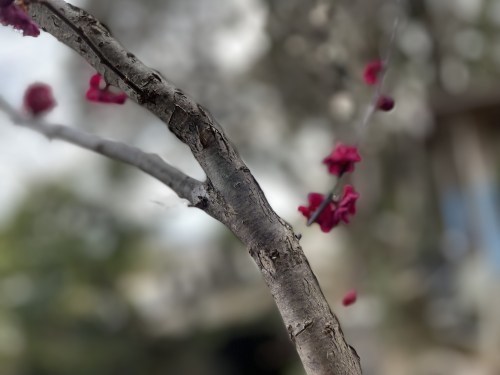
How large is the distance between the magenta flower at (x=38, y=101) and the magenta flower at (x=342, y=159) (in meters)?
0.26

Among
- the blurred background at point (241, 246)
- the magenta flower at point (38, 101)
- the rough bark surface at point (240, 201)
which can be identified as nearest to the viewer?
the rough bark surface at point (240, 201)

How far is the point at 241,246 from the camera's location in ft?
9.84

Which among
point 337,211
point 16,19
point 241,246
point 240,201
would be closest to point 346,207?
point 337,211

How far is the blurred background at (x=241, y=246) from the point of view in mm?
2037

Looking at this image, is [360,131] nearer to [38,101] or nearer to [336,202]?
[336,202]

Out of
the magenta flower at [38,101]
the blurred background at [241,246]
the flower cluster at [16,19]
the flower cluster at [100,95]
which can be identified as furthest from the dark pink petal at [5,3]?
the blurred background at [241,246]

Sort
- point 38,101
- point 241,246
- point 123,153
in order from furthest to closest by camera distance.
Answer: point 241,246 < point 38,101 < point 123,153

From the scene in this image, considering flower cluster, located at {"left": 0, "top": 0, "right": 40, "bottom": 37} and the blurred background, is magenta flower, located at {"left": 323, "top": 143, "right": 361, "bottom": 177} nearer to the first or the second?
flower cluster, located at {"left": 0, "top": 0, "right": 40, "bottom": 37}

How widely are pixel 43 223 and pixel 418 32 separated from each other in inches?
76.9

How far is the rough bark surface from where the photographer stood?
34 centimetres

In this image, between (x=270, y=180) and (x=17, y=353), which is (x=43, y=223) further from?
(x=270, y=180)

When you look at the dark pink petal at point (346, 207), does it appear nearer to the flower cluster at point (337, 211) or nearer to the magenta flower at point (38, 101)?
the flower cluster at point (337, 211)

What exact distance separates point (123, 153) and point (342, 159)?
167 millimetres

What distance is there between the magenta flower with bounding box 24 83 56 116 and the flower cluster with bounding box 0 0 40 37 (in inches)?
7.4
